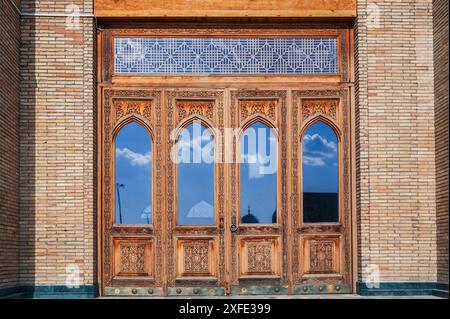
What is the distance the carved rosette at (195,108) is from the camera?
35.1 ft

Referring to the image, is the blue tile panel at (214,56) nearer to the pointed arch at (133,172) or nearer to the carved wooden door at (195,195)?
the carved wooden door at (195,195)

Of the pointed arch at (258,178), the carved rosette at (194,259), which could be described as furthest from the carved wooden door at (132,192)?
the pointed arch at (258,178)

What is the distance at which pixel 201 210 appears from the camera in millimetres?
10586

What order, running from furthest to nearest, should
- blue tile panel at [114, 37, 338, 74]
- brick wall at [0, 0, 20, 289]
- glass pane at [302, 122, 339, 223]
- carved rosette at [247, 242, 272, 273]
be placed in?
blue tile panel at [114, 37, 338, 74]
glass pane at [302, 122, 339, 223]
carved rosette at [247, 242, 272, 273]
brick wall at [0, 0, 20, 289]

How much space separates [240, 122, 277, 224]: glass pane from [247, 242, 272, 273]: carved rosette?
343 millimetres

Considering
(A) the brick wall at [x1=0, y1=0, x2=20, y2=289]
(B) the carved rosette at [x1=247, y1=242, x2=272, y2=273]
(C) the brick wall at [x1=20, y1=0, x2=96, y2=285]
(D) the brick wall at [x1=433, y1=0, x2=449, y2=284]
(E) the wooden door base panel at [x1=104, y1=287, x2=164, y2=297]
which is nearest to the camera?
(A) the brick wall at [x1=0, y1=0, x2=20, y2=289]

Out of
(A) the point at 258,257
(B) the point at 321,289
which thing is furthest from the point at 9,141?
(B) the point at 321,289

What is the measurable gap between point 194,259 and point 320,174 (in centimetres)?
219

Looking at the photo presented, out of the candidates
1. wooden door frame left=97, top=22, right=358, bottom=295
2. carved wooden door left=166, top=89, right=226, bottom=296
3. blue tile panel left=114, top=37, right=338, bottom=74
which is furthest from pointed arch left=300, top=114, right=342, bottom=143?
carved wooden door left=166, top=89, right=226, bottom=296

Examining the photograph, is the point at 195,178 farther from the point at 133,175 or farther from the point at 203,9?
the point at 203,9

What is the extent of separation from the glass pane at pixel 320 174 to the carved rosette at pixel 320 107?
16cm

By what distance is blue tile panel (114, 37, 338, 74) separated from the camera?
1072 cm

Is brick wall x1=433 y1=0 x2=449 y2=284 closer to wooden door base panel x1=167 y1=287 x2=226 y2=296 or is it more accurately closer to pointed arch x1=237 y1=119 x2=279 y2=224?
pointed arch x1=237 y1=119 x2=279 y2=224
